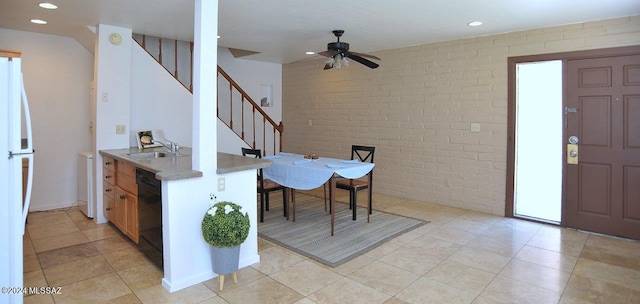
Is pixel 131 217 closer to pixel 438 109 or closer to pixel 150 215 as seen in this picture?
pixel 150 215

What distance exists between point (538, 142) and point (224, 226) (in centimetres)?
390

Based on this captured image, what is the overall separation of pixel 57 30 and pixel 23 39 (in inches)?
20.1

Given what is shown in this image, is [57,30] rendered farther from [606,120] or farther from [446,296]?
[606,120]

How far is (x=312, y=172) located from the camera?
12.6ft

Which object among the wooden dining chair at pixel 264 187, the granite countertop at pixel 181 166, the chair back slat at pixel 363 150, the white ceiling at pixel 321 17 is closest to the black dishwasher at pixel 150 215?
the granite countertop at pixel 181 166

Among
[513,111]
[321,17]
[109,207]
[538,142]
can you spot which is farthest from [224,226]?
[538,142]

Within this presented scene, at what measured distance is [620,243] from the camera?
370 centimetres

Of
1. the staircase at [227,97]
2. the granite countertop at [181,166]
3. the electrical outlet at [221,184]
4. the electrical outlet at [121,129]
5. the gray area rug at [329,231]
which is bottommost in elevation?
the gray area rug at [329,231]

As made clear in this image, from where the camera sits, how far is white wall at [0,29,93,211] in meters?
4.67

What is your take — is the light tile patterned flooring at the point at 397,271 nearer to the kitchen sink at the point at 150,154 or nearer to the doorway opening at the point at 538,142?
the doorway opening at the point at 538,142

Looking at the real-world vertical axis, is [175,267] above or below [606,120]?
below

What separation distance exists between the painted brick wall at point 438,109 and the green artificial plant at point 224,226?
11.3 feet

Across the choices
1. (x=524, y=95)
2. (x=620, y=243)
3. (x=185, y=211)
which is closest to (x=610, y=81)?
(x=524, y=95)

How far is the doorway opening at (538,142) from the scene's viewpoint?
430 centimetres
